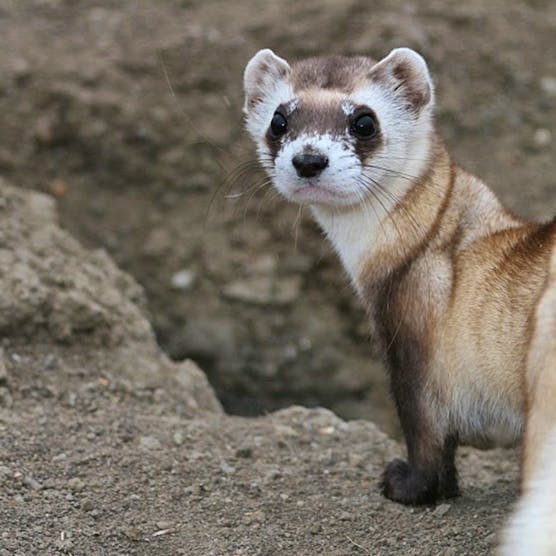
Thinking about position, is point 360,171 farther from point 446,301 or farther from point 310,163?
point 446,301

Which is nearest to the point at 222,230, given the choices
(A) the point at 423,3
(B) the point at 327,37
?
(B) the point at 327,37

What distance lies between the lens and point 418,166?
3391mm

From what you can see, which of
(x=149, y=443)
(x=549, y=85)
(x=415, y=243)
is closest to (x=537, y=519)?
(x=415, y=243)

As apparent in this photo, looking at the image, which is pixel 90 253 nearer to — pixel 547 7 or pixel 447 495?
pixel 447 495

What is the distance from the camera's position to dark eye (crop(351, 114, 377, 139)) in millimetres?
3299

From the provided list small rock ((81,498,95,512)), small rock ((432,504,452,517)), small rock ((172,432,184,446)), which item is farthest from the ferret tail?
small rock ((172,432,184,446))

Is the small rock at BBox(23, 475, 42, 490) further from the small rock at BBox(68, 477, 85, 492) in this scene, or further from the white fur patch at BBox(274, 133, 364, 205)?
the white fur patch at BBox(274, 133, 364, 205)

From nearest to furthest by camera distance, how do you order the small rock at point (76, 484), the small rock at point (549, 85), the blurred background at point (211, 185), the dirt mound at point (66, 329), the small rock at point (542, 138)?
the small rock at point (76, 484), the dirt mound at point (66, 329), the blurred background at point (211, 185), the small rock at point (542, 138), the small rock at point (549, 85)

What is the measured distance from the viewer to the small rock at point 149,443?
11.5ft

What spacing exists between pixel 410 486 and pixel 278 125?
1157 millimetres

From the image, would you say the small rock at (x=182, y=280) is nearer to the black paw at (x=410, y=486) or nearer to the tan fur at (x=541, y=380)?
the black paw at (x=410, y=486)

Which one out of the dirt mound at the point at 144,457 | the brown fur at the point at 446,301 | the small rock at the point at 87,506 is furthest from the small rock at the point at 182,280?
the small rock at the point at 87,506

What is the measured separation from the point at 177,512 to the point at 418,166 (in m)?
1.26

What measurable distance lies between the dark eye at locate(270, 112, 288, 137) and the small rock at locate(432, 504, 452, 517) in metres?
1.21
